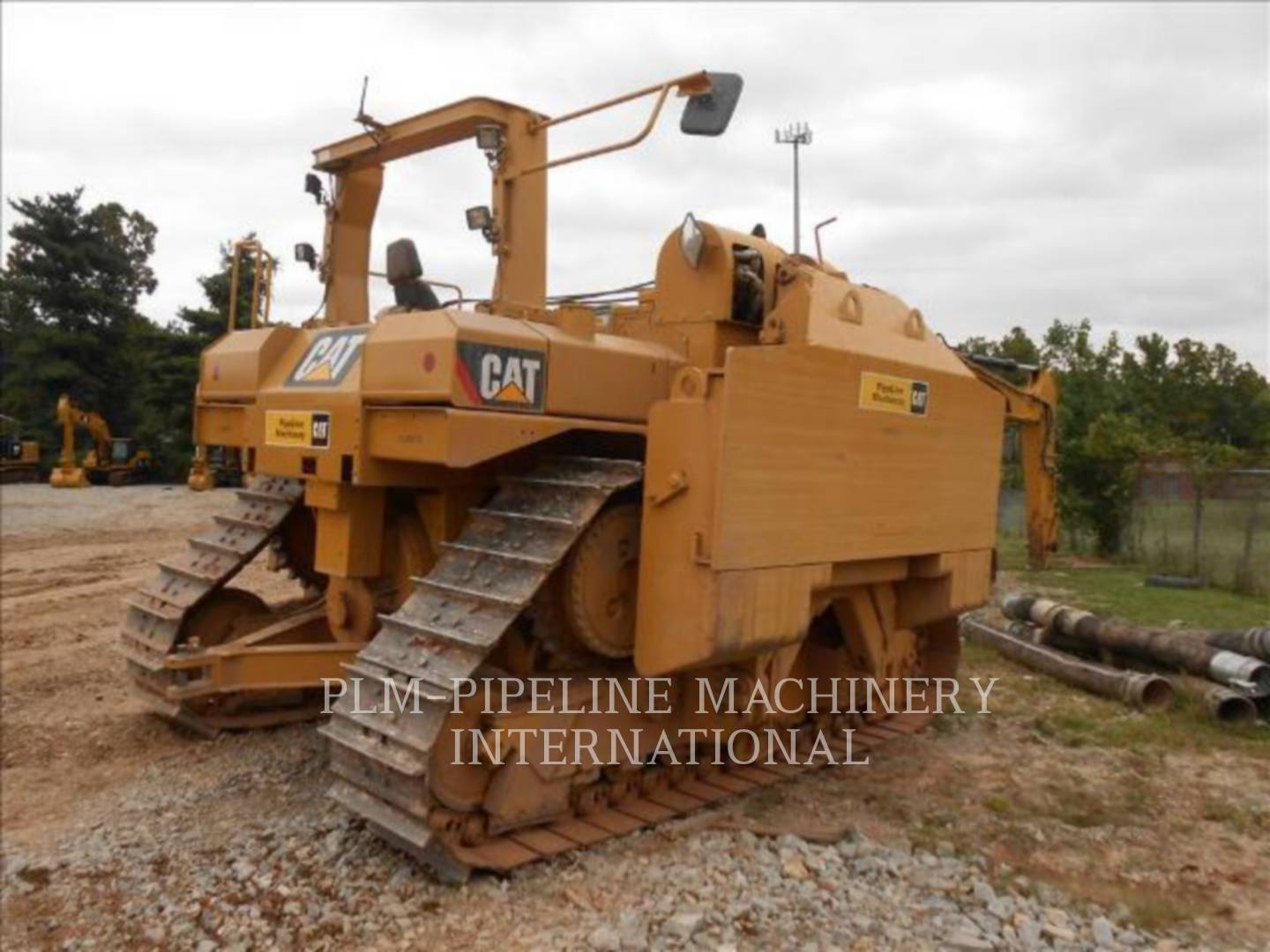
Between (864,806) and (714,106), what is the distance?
11.3 feet

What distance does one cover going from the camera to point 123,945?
3797 mm

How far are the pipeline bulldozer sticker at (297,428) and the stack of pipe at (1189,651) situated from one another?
18.9 feet

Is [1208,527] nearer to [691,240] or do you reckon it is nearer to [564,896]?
[691,240]

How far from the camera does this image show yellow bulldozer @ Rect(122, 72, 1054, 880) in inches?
168

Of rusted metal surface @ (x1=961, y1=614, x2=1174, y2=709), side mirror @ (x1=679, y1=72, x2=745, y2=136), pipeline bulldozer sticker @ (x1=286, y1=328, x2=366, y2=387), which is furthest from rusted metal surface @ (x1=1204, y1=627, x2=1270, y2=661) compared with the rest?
pipeline bulldozer sticker @ (x1=286, y1=328, x2=366, y2=387)

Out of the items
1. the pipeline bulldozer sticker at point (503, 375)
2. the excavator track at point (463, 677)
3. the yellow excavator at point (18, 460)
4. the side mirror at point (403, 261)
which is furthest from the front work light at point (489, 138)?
the yellow excavator at point (18, 460)

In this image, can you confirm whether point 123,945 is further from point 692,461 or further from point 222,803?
point 692,461

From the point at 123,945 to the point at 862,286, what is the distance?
14.7 ft

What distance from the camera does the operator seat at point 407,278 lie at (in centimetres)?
567

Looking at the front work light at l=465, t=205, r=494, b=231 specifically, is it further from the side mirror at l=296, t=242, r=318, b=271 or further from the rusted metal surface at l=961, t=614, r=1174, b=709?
the rusted metal surface at l=961, t=614, r=1174, b=709

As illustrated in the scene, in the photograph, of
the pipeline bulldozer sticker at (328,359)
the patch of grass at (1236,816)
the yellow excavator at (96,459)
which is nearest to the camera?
the pipeline bulldozer sticker at (328,359)

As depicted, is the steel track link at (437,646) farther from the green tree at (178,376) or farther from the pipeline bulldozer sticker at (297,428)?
the green tree at (178,376)

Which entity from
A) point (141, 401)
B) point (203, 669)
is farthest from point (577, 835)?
point (141, 401)

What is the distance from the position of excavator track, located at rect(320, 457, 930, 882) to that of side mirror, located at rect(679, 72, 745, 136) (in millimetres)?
1647
